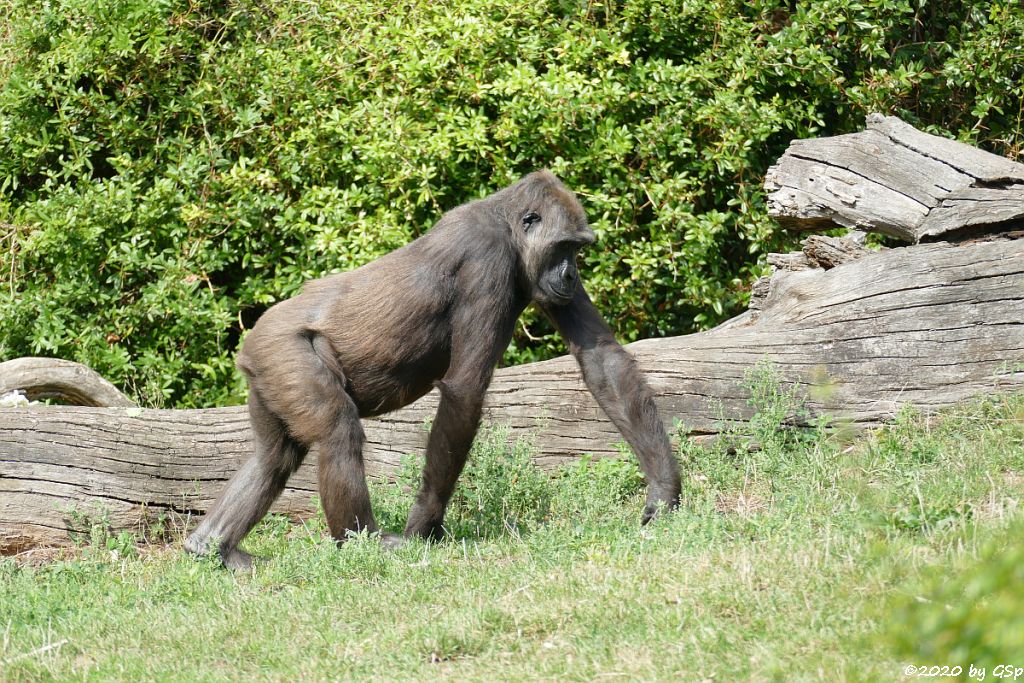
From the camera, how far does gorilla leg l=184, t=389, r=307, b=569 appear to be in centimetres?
581

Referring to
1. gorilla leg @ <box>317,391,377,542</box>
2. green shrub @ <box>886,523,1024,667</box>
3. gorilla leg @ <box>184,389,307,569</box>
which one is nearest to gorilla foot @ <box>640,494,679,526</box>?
gorilla leg @ <box>317,391,377,542</box>

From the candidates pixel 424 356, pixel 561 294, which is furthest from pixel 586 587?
pixel 561 294

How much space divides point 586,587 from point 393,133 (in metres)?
5.52

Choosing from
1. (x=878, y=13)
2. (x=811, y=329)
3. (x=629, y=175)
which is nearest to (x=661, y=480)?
(x=811, y=329)

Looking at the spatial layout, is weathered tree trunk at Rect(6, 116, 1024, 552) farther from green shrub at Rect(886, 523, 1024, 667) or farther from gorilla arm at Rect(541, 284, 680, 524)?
green shrub at Rect(886, 523, 1024, 667)

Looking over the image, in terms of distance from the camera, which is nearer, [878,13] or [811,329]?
[811,329]

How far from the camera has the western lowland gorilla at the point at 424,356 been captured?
5469 millimetres

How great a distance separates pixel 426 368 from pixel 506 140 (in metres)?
3.54

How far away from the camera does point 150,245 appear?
9.52 m

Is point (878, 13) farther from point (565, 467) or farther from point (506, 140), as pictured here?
point (565, 467)

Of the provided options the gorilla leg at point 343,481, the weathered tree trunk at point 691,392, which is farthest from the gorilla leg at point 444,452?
the weathered tree trunk at point 691,392

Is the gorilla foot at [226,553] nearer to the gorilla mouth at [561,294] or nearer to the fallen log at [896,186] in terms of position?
the gorilla mouth at [561,294]

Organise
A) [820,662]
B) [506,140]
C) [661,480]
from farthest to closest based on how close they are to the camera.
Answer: [506,140] < [661,480] < [820,662]

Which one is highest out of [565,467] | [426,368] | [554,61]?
[554,61]
